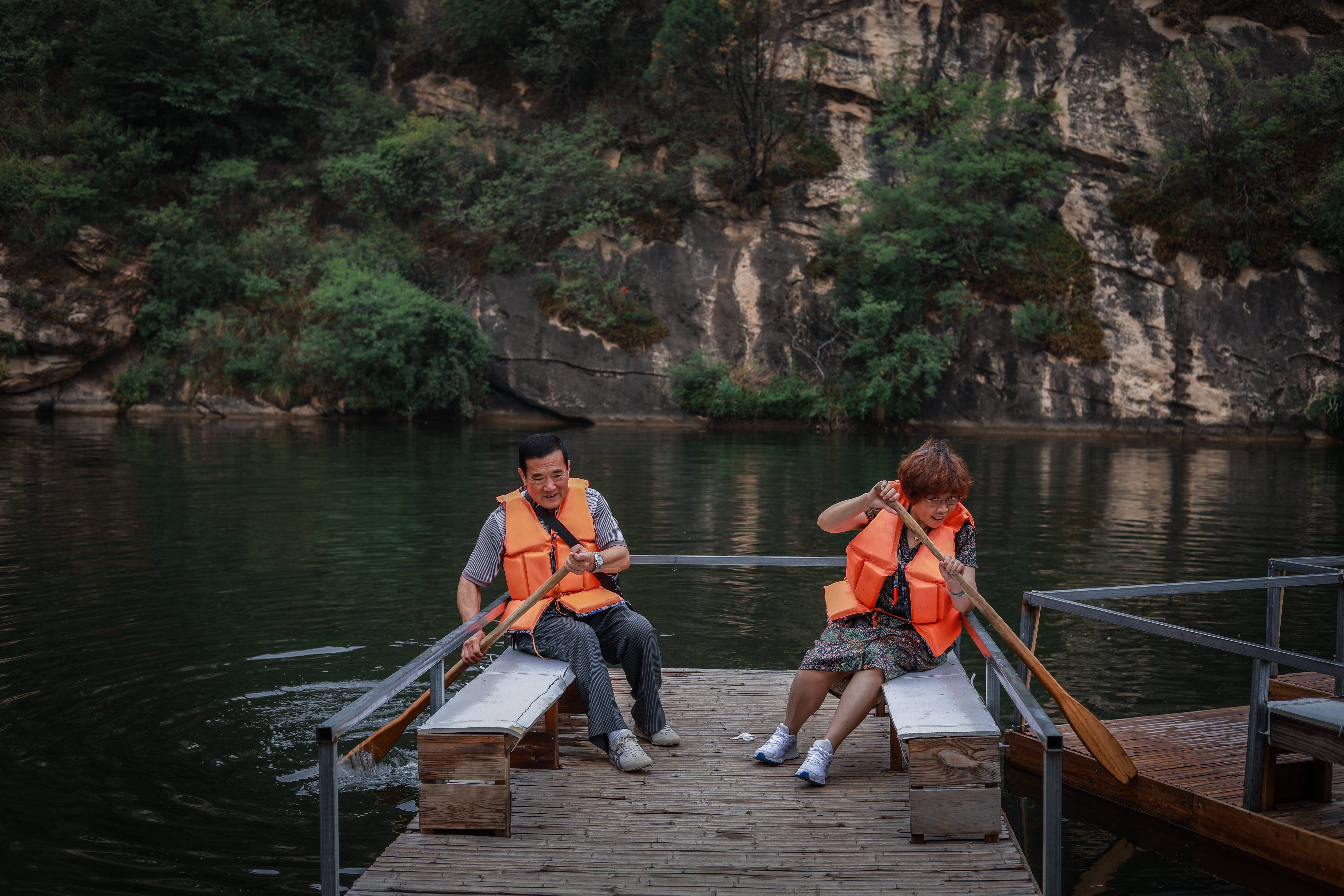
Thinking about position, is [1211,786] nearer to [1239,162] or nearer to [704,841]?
[704,841]

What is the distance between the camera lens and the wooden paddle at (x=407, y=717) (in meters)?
4.11

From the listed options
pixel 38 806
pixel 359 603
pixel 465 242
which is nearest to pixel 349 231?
pixel 465 242

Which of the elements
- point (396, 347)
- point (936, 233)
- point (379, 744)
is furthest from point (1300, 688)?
point (396, 347)

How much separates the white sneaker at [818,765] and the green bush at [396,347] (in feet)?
Result: 73.5

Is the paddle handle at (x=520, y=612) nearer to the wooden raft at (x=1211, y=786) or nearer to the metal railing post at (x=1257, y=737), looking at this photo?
the wooden raft at (x=1211, y=786)

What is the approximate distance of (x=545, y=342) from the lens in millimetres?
26453

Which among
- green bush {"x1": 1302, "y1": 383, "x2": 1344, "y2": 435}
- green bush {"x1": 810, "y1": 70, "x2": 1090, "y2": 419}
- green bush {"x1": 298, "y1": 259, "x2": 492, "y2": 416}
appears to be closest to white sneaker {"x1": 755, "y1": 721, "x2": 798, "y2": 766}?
green bush {"x1": 810, "y1": 70, "x2": 1090, "y2": 419}

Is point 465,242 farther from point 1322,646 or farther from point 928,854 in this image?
point 928,854

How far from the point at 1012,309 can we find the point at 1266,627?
20854 millimetres

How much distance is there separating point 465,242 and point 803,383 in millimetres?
10262

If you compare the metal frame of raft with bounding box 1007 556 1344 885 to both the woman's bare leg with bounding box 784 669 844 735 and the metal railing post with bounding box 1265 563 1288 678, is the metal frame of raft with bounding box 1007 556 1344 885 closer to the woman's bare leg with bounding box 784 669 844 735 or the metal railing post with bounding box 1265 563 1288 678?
the metal railing post with bounding box 1265 563 1288 678

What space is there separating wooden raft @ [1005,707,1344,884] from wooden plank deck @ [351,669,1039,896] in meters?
0.92

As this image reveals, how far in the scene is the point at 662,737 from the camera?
4.43 meters

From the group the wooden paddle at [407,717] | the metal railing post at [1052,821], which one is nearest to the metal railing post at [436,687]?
the wooden paddle at [407,717]
